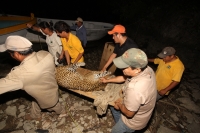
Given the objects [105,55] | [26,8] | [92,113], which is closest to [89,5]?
[26,8]

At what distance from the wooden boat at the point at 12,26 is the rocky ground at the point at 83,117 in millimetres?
1728

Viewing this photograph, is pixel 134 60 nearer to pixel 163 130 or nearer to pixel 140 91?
pixel 140 91

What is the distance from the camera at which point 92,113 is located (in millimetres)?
3648

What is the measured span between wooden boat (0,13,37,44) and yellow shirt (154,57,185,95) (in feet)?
18.7

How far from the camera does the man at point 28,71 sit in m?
1.94

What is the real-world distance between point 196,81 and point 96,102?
5.08 m

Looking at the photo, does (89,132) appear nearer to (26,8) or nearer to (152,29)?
(152,29)

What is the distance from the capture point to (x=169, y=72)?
3098 mm

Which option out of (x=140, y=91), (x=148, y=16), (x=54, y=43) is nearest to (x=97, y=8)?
(x=148, y=16)

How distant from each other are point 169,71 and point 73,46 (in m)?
2.33

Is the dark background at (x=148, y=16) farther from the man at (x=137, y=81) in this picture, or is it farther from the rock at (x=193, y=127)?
the man at (x=137, y=81)

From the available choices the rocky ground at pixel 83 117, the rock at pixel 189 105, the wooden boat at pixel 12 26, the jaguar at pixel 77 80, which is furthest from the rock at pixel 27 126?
the rock at pixel 189 105

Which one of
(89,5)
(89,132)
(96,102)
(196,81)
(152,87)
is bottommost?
(89,132)

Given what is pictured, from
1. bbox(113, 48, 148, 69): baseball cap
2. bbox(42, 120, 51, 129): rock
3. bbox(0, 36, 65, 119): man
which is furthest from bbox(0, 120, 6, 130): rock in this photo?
bbox(113, 48, 148, 69): baseball cap
